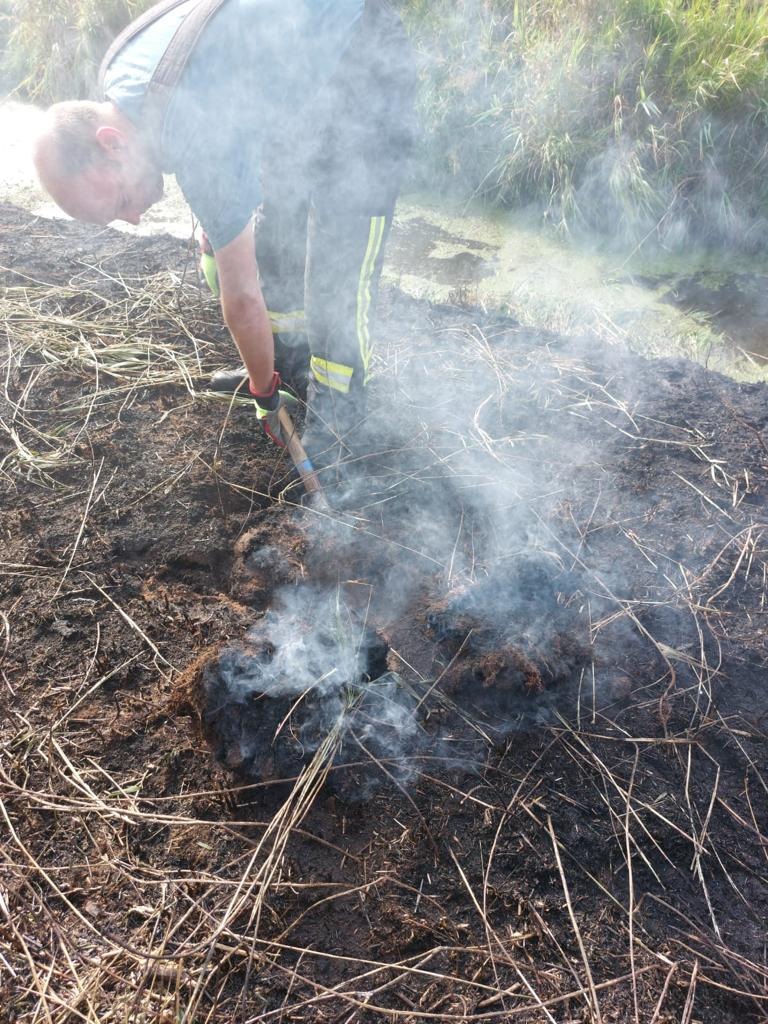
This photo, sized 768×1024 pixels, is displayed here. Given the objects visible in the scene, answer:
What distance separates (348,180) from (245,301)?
80cm

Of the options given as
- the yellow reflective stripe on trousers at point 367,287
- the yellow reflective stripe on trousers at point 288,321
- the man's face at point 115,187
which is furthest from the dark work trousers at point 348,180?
the man's face at point 115,187

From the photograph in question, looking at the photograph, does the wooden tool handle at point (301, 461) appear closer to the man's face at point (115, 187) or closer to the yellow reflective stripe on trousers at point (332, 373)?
the yellow reflective stripe on trousers at point (332, 373)

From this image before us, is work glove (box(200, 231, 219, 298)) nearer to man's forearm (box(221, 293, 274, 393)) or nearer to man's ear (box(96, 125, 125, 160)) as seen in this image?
man's forearm (box(221, 293, 274, 393))

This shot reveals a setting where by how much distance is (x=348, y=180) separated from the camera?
2656 mm

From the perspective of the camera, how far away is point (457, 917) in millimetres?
1784

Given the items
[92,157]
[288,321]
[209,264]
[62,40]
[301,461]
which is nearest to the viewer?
[92,157]

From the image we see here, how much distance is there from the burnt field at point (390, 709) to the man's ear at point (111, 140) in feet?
4.06

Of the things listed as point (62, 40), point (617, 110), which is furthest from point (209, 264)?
point (62, 40)

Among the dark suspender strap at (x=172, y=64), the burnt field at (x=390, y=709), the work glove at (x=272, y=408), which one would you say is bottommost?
the burnt field at (x=390, y=709)

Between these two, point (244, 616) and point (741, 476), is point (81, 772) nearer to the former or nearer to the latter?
point (244, 616)

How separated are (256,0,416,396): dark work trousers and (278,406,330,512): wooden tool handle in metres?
0.28

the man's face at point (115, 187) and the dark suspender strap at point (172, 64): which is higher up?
the dark suspender strap at point (172, 64)

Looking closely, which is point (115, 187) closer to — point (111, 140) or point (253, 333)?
point (111, 140)

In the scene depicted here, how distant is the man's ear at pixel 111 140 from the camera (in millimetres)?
2115
